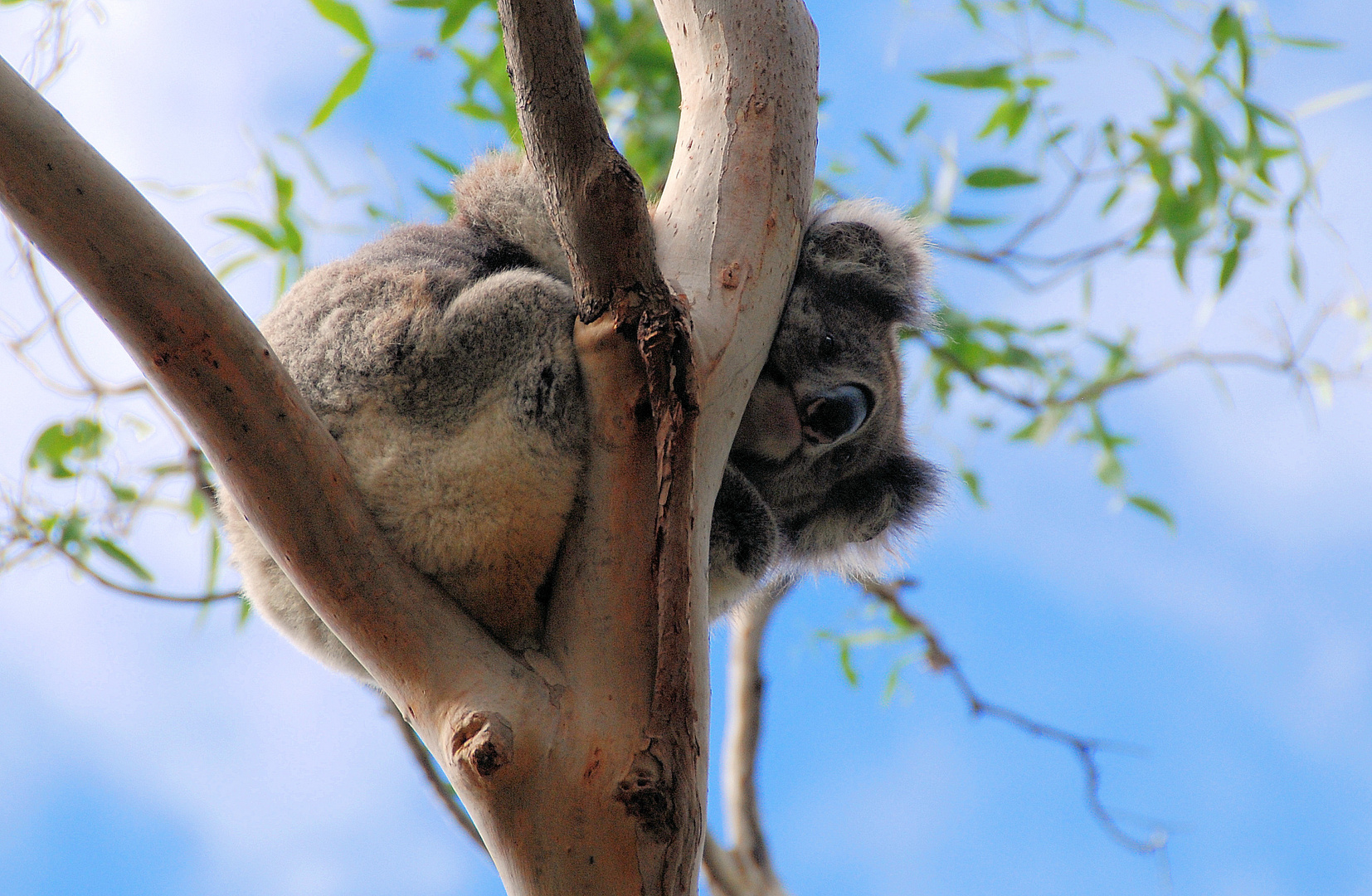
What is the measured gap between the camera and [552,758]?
0.99 m

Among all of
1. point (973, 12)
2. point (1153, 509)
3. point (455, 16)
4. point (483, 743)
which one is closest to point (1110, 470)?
point (1153, 509)

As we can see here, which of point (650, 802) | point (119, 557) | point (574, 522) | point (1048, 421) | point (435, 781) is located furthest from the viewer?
point (1048, 421)

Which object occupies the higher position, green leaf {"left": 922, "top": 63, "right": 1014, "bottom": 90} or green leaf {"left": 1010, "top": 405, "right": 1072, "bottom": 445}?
green leaf {"left": 922, "top": 63, "right": 1014, "bottom": 90}

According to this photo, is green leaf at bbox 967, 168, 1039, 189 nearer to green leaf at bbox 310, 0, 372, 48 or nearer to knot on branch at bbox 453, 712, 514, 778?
green leaf at bbox 310, 0, 372, 48

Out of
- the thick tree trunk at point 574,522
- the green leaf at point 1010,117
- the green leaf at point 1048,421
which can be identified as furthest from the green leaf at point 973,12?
the thick tree trunk at point 574,522

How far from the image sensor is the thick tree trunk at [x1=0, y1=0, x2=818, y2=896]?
956mm

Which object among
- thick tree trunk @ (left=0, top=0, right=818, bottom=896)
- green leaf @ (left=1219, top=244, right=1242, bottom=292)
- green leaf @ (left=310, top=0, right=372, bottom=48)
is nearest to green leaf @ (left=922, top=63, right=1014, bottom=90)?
green leaf @ (left=1219, top=244, right=1242, bottom=292)

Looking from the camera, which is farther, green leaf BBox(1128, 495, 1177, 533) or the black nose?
green leaf BBox(1128, 495, 1177, 533)

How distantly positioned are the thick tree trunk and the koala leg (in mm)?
287

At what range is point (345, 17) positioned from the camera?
7.00 ft

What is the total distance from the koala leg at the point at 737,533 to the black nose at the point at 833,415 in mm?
127

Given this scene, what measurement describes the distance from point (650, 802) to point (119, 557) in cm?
194

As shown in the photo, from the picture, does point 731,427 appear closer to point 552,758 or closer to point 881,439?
point 552,758

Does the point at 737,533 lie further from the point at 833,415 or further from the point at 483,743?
the point at 483,743
